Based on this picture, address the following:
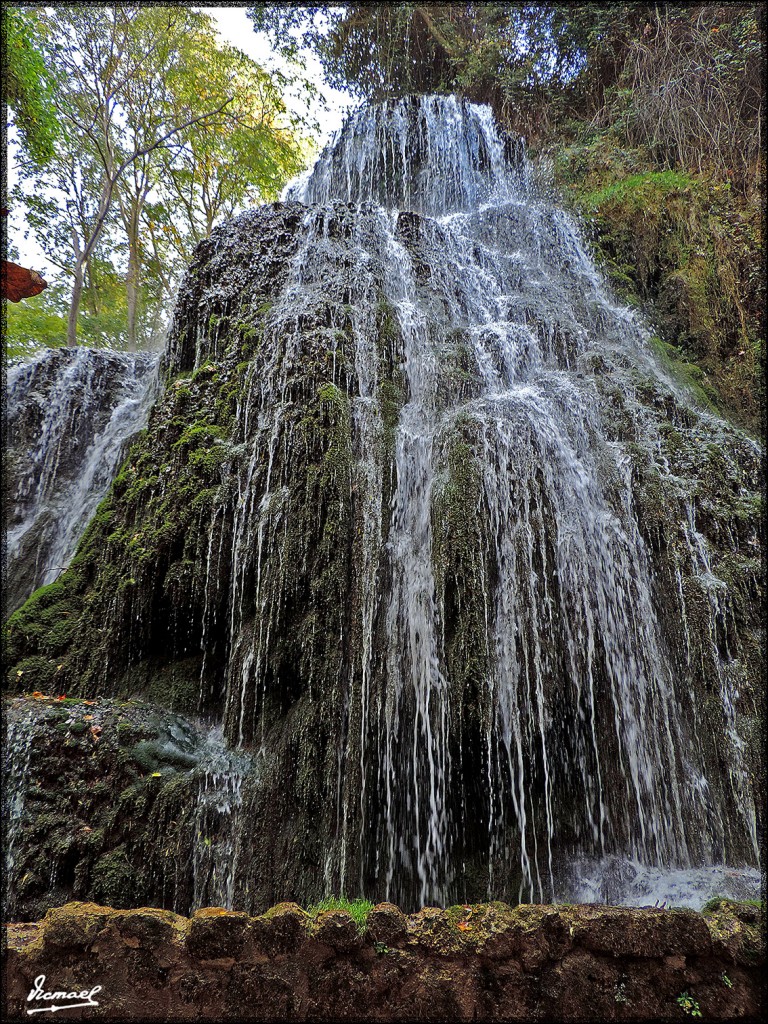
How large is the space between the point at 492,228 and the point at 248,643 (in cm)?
900

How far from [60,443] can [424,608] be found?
21.6ft

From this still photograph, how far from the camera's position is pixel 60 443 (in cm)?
791

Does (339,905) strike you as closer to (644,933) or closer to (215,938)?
(215,938)

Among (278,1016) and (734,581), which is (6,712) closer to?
(278,1016)

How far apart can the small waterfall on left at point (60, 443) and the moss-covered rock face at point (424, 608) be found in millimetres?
1445

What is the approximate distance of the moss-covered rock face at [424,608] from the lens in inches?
158

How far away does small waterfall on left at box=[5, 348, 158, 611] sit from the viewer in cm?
677

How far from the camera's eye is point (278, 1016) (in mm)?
2254

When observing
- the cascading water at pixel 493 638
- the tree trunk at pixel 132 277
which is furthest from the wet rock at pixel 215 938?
the tree trunk at pixel 132 277

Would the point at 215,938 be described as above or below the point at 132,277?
below

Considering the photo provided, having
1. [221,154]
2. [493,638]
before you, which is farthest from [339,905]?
[221,154]

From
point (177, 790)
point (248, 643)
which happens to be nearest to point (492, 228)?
point (248, 643)

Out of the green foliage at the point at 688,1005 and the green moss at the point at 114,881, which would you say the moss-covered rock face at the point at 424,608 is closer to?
the green moss at the point at 114,881

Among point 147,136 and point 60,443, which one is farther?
point 147,136
